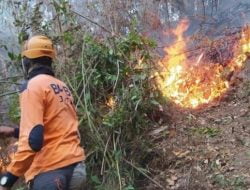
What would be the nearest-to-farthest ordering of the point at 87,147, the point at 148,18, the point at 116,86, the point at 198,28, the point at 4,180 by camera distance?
1. the point at 4,180
2. the point at 87,147
3. the point at 116,86
4. the point at 148,18
5. the point at 198,28

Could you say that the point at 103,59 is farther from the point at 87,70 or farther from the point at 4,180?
the point at 4,180

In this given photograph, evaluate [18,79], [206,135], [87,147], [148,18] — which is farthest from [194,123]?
[148,18]

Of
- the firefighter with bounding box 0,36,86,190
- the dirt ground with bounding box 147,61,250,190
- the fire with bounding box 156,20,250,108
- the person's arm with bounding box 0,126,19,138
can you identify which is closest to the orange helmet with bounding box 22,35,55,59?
the firefighter with bounding box 0,36,86,190

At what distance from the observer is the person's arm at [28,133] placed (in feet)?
11.7

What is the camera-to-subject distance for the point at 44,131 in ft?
12.2

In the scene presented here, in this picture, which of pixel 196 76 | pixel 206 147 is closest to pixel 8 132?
pixel 206 147

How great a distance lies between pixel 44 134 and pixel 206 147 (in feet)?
9.96

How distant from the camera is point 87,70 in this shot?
627cm

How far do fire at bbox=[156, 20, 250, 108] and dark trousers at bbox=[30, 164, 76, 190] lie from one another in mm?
3730

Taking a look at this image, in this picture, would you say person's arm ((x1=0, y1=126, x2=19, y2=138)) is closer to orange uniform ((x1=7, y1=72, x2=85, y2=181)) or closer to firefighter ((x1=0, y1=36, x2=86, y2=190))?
firefighter ((x1=0, y1=36, x2=86, y2=190))

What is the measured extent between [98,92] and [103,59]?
466mm

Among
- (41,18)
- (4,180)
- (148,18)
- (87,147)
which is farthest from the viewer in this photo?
(148,18)

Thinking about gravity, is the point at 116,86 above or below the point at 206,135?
above

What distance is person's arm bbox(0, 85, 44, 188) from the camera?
356 centimetres
